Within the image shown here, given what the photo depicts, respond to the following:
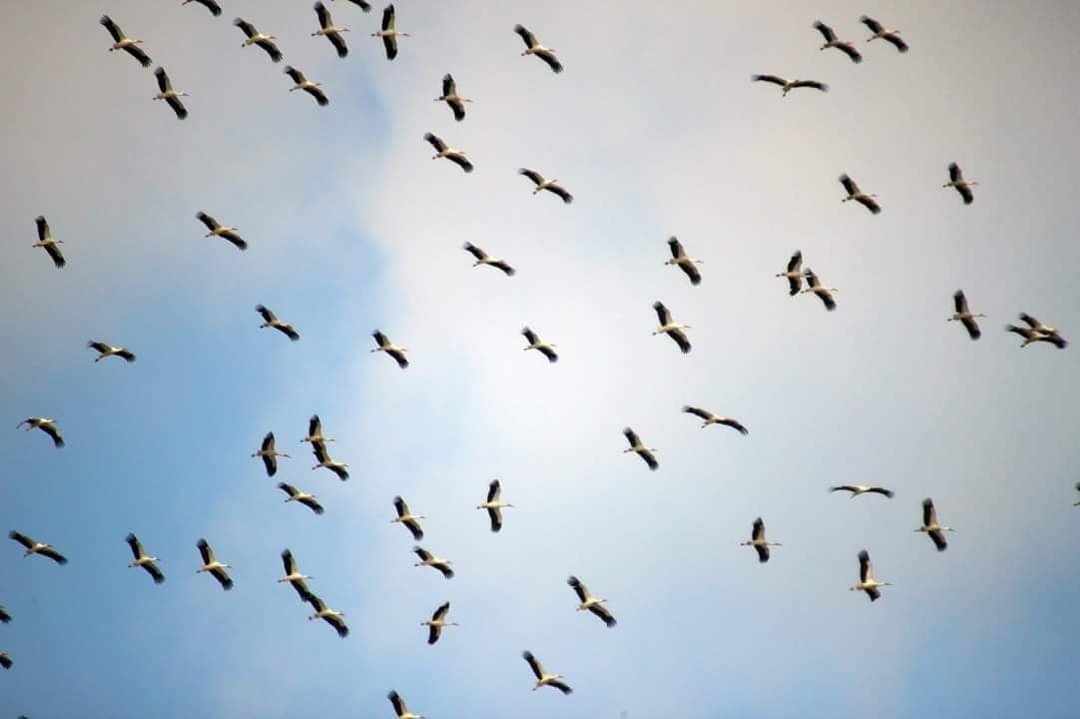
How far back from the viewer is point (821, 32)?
3287 inches

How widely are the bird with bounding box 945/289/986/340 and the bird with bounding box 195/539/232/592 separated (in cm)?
2918

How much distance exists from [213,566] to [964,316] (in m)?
30.1

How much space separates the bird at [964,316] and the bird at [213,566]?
29178mm

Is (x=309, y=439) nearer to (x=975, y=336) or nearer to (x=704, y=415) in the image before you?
(x=704, y=415)

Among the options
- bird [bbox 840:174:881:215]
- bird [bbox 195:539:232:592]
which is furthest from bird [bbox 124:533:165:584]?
bird [bbox 840:174:881:215]

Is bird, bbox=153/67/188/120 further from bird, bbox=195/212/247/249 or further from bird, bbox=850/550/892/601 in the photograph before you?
bird, bbox=850/550/892/601

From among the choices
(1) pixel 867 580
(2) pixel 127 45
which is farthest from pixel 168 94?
(1) pixel 867 580

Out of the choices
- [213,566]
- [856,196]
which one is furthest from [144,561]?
[856,196]

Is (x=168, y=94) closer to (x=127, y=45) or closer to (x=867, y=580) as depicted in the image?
(x=127, y=45)

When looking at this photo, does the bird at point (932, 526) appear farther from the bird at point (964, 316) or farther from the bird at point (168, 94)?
the bird at point (168, 94)

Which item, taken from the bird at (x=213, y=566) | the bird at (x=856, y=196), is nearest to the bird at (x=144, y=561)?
the bird at (x=213, y=566)

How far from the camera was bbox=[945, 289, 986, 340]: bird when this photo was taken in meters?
83.9

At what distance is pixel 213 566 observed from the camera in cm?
8650

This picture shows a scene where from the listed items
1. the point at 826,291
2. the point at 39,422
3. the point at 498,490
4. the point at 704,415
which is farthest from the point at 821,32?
the point at 39,422
